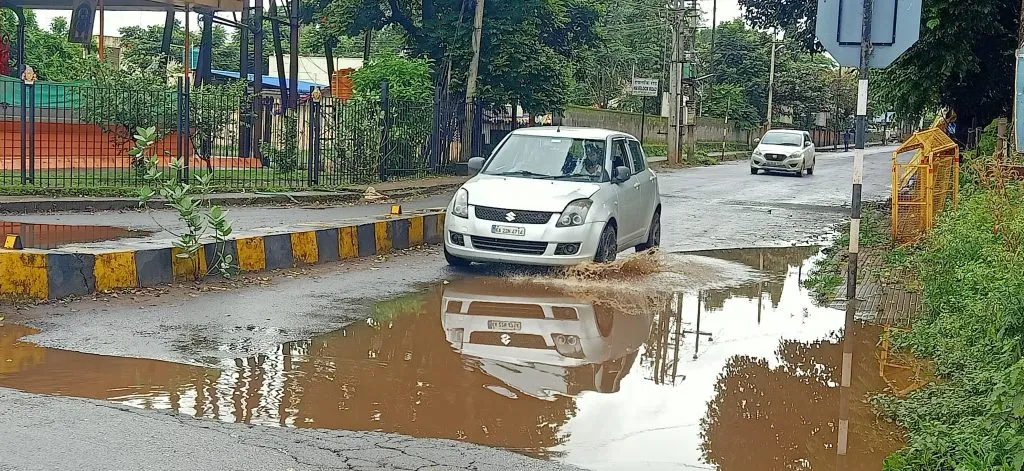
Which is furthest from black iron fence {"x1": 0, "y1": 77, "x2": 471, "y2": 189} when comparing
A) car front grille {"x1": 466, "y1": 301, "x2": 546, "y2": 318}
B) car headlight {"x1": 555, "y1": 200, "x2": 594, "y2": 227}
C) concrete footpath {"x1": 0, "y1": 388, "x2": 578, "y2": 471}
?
concrete footpath {"x1": 0, "y1": 388, "x2": 578, "y2": 471}

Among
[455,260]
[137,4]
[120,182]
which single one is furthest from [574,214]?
[137,4]

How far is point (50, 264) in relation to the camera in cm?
870

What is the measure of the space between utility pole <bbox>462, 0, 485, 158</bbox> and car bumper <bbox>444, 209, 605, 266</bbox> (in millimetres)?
15653

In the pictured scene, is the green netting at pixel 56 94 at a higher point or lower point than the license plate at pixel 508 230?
higher

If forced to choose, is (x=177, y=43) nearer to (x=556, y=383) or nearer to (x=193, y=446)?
(x=556, y=383)

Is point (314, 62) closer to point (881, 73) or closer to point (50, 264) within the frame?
point (881, 73)

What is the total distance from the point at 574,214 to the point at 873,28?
333cm

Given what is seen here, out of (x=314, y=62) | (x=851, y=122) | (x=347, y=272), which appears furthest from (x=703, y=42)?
(x=347, y=272)

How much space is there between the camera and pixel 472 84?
2688 cm

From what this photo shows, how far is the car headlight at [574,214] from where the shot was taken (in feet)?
36.2

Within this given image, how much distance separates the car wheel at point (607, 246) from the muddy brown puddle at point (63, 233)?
5831 millimetres

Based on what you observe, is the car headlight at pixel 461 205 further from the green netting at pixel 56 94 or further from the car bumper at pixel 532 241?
the green netting at pixel 56 94

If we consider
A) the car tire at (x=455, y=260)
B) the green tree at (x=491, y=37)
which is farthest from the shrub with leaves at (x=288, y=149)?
the car tire at (x=455, y=260)

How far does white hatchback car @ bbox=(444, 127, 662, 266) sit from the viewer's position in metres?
11.0
